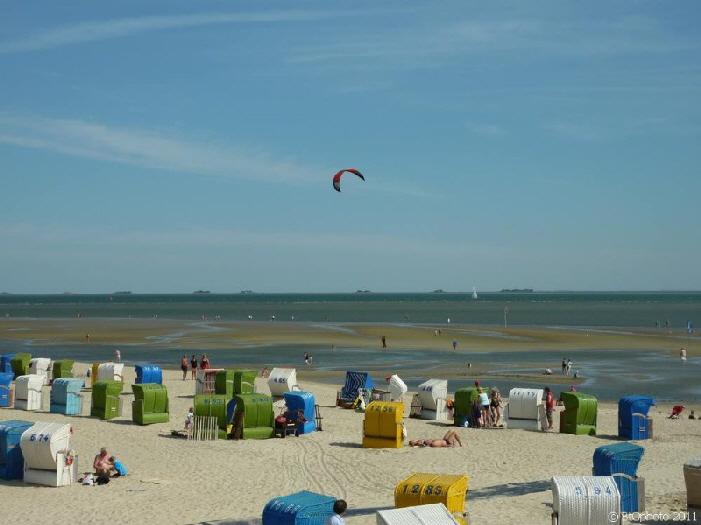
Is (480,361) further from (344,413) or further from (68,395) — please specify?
(68,395)

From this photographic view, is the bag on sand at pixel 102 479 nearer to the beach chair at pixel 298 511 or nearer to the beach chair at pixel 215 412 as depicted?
the beach chair at pixel 215 412

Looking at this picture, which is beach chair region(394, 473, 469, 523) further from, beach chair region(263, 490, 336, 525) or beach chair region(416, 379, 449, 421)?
beach chair region(416, 379, 449, 421)

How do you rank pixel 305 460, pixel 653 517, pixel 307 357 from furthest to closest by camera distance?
pixel 307 357 < pixel 305 460 < pixel 653 517

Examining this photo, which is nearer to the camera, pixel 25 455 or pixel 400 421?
pixel 25 455

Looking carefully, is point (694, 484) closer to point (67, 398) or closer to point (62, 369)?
point (67, 398)

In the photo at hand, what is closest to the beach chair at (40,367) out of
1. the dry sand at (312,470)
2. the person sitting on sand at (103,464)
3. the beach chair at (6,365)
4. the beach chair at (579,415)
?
the beach chair at (6,365)

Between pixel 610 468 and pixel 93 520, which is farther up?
pixel 610 468

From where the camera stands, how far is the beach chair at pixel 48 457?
17125mm

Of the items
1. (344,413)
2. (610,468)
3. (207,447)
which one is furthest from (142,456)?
(610,468)

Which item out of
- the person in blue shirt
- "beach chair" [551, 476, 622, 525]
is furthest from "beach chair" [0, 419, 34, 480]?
"beach chair" [551, 476, 622, 525]

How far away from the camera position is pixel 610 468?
15586 millimetres

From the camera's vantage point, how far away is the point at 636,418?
2386 cm

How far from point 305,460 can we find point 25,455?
638cm

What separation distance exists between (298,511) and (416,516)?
7.16 feet
